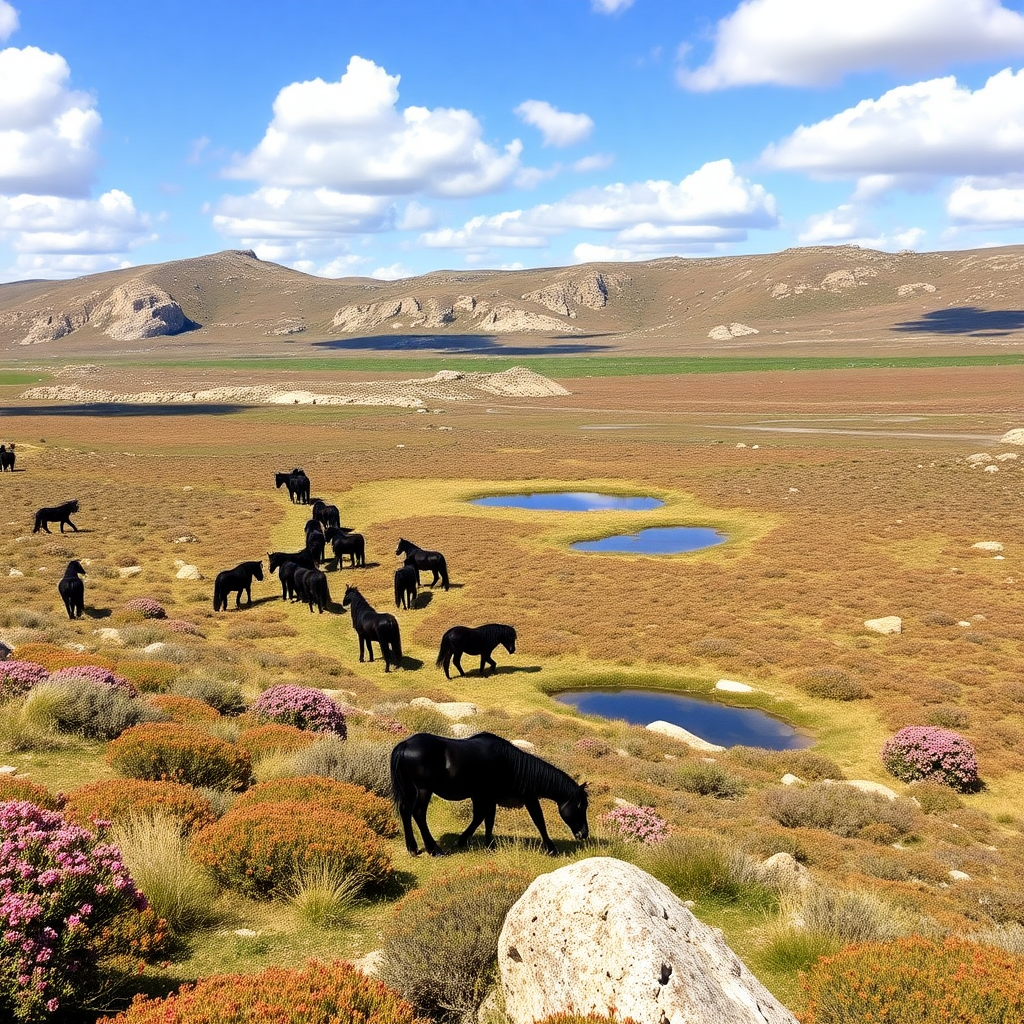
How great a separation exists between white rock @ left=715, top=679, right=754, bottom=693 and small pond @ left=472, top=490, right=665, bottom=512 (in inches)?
922

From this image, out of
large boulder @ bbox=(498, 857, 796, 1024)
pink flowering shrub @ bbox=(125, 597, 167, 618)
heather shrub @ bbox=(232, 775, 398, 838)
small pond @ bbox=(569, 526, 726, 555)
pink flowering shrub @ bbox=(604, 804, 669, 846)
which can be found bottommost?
small pond @ bbox=(569, 526, 726, 555)

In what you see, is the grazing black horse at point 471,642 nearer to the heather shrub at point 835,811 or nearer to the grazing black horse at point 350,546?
the heather shrub at point 835,811

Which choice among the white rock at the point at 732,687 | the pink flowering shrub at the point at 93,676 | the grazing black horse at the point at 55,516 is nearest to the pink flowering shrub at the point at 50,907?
the pink flowering shrub at the point at 93,676

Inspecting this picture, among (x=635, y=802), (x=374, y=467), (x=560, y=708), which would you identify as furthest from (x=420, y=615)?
(x=374, y=467)

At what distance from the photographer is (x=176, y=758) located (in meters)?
9.79

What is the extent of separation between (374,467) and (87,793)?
172ft

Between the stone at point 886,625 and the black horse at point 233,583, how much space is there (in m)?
21.3

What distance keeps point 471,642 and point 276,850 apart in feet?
46.9

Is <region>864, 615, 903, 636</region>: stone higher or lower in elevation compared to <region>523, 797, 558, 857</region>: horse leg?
lower

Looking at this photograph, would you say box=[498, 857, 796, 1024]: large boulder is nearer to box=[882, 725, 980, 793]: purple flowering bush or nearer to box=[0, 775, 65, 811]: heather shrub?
box=[0, 775, 65, 811]: heather shrub

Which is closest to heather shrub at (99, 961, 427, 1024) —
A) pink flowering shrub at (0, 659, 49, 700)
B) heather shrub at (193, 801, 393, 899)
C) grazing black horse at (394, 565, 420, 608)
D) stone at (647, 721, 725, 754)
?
heather shrub at (193, 801, 393, 899)

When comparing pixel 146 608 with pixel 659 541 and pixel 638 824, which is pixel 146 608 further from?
pixel 659 541

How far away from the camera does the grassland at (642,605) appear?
11.0 metres

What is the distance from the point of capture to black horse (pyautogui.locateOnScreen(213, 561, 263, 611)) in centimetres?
2678
